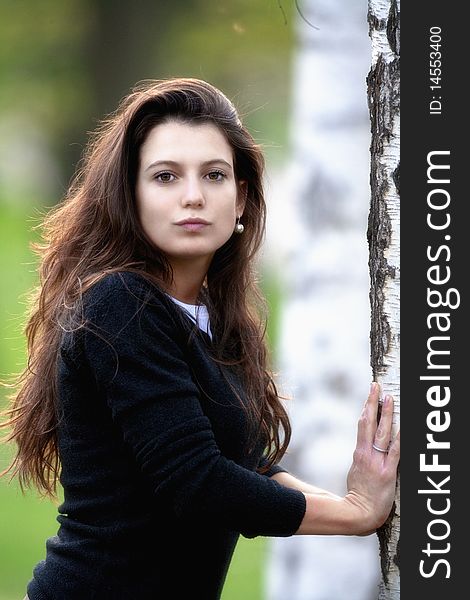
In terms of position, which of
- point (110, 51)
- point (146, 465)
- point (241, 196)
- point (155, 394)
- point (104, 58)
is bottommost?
point (146, 465)

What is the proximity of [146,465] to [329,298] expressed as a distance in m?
2.86

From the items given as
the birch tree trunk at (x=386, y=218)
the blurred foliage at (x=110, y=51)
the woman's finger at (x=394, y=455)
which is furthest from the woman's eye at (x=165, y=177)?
the blurred foliage at (x=110, y=51)

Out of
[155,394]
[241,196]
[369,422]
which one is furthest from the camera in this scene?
[241,196]

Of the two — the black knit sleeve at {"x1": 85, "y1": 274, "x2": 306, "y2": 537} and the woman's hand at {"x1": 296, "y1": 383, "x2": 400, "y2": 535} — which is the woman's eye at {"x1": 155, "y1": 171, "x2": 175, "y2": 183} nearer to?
the black knit sleeve at {"x1": 85, "y1": 274, "x2": 306, "y2": 537}

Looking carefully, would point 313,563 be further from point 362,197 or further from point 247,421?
point 247,421

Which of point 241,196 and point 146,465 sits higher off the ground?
point 241,196

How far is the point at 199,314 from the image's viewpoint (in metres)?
2.57

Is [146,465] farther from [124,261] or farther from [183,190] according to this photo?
[183,190]

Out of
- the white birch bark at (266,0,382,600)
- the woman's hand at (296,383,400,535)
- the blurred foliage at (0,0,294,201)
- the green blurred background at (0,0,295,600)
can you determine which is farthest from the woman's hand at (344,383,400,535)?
the blurred foliage at (0,0,294,201)

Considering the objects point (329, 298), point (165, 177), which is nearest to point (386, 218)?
point (165, 177)

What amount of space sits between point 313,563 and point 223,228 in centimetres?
281

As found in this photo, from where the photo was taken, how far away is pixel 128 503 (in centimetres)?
232

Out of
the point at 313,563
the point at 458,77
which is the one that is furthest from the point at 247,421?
the point at 313,563

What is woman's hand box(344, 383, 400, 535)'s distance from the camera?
7.99 feet
